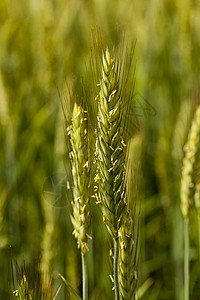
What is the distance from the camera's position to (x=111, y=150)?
0.57 metres

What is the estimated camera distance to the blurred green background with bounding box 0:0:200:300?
3.80 feet

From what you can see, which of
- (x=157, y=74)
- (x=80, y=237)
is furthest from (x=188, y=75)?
(x=80, y=237)

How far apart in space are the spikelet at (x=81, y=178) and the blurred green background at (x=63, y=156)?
0.29 m

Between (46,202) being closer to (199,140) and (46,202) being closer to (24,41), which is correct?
(199,140)

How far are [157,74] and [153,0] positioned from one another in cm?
35

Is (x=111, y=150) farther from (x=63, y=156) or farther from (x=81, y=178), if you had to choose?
(x=63, y=156)

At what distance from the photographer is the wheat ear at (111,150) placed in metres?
0.56

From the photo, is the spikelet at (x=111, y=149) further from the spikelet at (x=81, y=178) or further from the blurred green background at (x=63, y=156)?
the blurred green background at (x=63, y=156)

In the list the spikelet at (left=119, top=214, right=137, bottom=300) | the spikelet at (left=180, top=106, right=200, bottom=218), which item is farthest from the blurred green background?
the spikelet at (left=119, top=214, right=137, bottom=300)

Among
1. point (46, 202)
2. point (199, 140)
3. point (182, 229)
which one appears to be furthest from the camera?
point (182, 229)

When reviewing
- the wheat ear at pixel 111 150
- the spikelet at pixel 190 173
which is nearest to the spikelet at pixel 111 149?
the wheat ear at pixel 111 150

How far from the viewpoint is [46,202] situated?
110 centimetres

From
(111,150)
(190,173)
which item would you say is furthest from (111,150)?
(190,173)

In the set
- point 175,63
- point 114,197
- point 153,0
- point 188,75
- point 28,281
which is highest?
point 153,0
